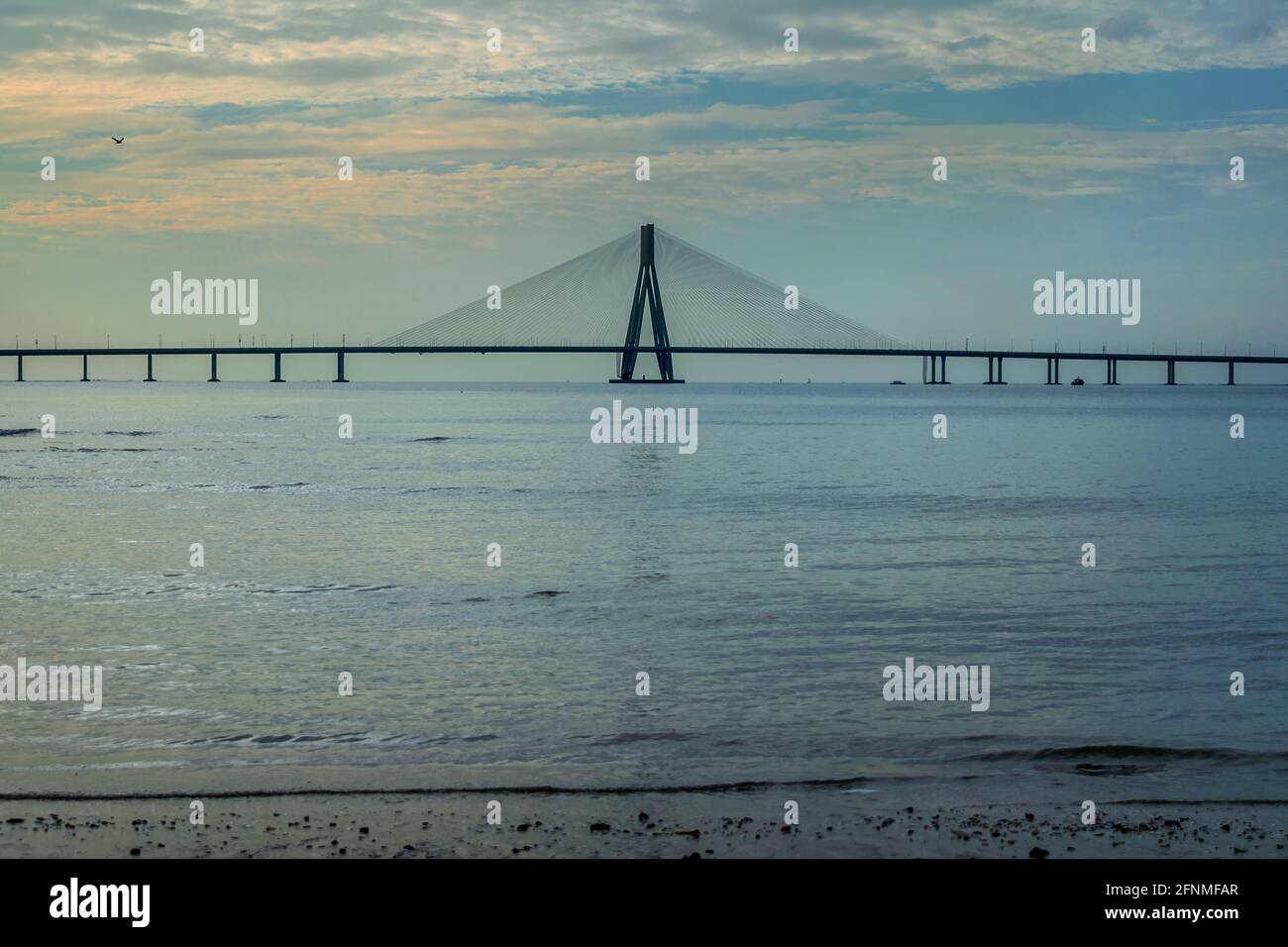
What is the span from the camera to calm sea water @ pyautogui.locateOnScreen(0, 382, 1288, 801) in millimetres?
8547

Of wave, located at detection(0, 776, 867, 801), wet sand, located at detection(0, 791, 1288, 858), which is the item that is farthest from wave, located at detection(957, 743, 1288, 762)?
wave, located at detection(0, 776, 867, 801)

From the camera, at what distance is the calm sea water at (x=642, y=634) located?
28.0ft

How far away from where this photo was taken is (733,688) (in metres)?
10.7

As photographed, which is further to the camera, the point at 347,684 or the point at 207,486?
the point at 207,486

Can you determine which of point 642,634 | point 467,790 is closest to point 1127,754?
point 467,790

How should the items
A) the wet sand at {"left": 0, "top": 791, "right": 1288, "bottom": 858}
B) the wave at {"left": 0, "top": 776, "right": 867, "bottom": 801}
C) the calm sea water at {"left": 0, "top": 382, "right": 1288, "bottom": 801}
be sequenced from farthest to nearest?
the calm sea water at {"left": 0, "top": 382, "right": 1288, "bottom": 801}
the wave at {"left": 0, "top": 776, "right": 867, "bottom": 801}
the wet sand at {"left": 0, "top": 791, "right": 1288, "bottom": 858}

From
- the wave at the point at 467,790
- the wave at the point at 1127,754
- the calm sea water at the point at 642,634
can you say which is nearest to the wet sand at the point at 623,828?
the wave at the point at 467,790

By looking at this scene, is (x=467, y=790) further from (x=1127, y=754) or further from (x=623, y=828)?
(x=1127, y=754)

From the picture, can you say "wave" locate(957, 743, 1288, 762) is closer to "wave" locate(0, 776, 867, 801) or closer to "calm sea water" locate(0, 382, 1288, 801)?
"calm sea water" locate(0, 382, 1288, 801)

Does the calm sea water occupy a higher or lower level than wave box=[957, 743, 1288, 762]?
higher

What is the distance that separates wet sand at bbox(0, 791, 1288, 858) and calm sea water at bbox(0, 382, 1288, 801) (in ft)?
1.41

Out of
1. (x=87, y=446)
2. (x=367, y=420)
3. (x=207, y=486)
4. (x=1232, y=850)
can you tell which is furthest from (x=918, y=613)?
(x=367, y=420)
